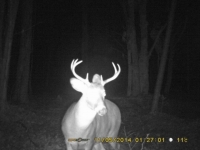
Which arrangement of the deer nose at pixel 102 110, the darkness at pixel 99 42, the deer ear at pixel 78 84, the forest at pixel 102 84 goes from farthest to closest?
the darkness at pixel 99 42, the forest at pixel 102 84, the deer ear at pixel 78 84, the deer nose at pixel 102 110

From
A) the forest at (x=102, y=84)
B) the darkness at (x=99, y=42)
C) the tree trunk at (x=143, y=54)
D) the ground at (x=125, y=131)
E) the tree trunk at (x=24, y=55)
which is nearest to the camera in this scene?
the forest at (x=102, y=84)

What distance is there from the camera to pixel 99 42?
96.6 ft

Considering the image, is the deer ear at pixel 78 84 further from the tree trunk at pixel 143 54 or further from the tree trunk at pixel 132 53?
the tree trunk at pixel 143 54

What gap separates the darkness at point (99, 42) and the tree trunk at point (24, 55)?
396 centimetres

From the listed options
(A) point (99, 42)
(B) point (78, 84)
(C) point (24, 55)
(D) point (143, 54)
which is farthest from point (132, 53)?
(B) point (78, 84)

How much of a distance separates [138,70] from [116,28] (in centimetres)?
628

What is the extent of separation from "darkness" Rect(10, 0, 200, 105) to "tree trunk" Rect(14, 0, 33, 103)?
13.0 ft

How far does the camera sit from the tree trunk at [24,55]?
14.7m

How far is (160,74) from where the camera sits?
12.5 meters

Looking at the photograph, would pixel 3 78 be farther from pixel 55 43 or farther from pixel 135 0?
pixel 55 43

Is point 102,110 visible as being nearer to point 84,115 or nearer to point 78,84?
point 84,115

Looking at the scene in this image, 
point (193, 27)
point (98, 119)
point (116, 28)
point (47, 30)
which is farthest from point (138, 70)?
point (47, 30)

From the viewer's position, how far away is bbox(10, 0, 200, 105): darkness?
2156 centimetres

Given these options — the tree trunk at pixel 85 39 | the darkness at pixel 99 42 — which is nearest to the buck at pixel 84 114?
the darkness at pixel 99 42
